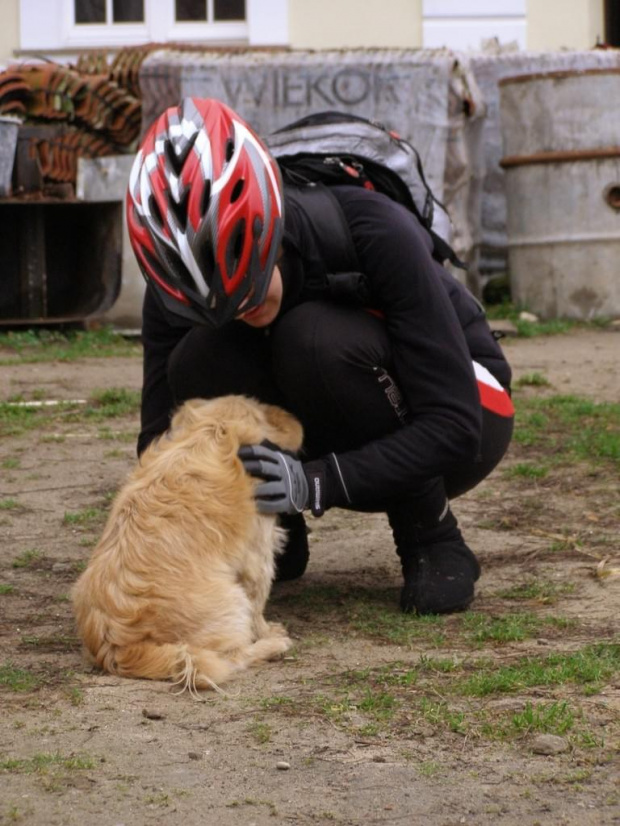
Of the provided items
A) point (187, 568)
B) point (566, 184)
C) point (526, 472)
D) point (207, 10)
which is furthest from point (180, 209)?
point (207, 10)

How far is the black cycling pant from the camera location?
3502 millimetres

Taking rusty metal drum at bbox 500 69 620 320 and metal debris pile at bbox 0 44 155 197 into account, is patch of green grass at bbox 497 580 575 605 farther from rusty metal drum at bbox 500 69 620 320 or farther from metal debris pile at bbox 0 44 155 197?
metal debris pile at bbox 0 44 155 197

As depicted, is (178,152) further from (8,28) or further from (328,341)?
(8,28)

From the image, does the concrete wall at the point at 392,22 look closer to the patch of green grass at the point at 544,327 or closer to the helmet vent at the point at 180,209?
the patch of green grass at the point at 544,327

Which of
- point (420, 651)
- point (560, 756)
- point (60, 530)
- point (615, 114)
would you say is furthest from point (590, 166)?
point (560, 756)

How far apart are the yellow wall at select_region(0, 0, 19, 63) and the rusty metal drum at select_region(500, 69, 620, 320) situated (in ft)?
15.2

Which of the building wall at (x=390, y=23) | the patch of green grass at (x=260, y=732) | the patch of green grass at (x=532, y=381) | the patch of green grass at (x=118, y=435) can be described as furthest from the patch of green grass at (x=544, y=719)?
the building wall at (x=390, y=23)

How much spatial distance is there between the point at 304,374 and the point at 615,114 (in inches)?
255

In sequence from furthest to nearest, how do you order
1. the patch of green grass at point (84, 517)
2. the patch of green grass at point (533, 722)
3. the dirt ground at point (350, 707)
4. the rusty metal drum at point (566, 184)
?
the rusty metal drum at point (566, 184), the patch of green grass at point (84, 517), the patch of green grass at point (533, 722), the dirt ground at point (350, 707)

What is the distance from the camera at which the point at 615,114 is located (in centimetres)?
927

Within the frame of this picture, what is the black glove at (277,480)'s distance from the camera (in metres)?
3.28

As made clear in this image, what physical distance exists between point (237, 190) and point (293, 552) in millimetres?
1274

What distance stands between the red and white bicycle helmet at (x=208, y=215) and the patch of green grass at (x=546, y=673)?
1081 mm

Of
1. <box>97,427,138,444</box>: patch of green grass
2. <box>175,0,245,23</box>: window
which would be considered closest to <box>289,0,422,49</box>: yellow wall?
<box>175,0,245,23</box>: window
